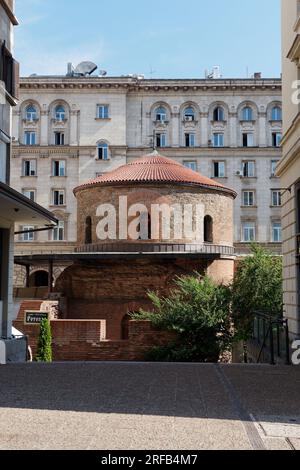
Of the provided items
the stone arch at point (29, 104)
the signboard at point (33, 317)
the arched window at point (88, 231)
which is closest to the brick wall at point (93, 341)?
the signboard at point (33, 317)

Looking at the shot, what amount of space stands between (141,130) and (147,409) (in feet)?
159

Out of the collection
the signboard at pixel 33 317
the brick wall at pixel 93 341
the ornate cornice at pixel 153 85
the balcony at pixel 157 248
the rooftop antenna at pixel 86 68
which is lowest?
the brick wall at pixel 93 341

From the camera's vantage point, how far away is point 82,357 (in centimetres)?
2328

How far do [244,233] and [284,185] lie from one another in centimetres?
3518

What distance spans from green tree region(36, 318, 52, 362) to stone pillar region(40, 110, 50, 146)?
3373 centimetres

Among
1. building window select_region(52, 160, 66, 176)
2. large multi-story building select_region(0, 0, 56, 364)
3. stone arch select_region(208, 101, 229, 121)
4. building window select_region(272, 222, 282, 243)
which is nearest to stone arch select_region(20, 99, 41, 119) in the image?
building window select_region(52, 160, 66, 176)

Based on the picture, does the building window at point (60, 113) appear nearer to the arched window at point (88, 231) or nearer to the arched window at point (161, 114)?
A: the arched window at point (161, 114)

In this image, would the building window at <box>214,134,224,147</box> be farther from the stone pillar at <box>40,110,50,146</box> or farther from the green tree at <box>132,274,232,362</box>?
the green tree at <box>132,274,232,362</box>

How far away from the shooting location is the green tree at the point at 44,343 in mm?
22250

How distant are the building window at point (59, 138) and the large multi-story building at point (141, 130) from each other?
0.08 meters

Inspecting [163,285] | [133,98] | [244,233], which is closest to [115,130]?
[133,98]

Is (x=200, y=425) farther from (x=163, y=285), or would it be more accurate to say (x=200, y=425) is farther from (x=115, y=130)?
(x=115, y=130)

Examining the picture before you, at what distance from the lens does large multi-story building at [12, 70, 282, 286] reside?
5434 cm

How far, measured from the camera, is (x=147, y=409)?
7711 mm
